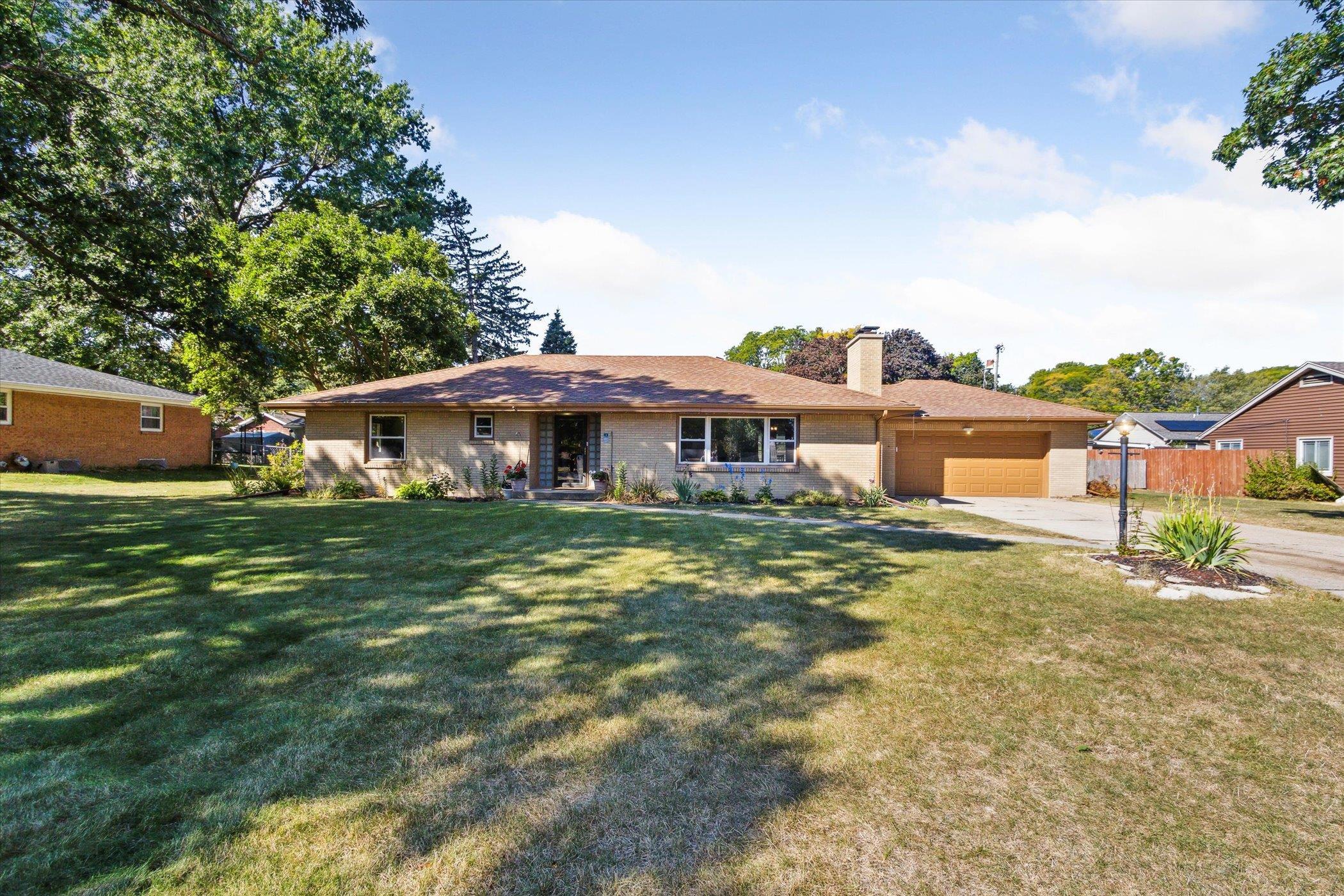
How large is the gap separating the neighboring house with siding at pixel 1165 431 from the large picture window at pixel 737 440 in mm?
31589

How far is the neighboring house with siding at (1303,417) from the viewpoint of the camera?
811 inches

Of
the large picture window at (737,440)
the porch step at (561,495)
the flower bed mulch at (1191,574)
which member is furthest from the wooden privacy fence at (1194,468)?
the porch step at (561,495)

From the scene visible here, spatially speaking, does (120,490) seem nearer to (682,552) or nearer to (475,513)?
(475,513)

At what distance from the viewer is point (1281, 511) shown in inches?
631

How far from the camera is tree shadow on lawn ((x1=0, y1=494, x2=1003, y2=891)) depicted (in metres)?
2.40

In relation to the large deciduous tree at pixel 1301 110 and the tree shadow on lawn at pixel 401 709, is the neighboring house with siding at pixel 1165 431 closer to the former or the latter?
the large deciduous tree at pixel 1301 110

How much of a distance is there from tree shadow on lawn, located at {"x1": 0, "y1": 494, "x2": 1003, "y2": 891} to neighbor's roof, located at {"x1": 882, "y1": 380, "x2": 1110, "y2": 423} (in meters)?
13.4

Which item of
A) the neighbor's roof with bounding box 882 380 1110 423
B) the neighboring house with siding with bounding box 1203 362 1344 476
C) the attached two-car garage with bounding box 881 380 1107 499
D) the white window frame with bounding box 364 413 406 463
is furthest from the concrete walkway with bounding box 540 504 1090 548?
the neighboring house with siding with bounding box 1203 362 1344 476

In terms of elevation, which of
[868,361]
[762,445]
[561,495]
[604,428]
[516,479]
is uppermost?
[868,361]

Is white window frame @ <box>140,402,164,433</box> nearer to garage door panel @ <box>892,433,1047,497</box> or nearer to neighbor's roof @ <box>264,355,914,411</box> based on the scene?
neighbor's roof @ <box>264,355,914,411</box>

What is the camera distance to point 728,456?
15953mm

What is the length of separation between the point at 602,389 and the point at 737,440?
13.6 feet

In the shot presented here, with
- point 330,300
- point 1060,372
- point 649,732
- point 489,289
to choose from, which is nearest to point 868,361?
point 649,732

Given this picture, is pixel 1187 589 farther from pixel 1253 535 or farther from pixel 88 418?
pixel 88 418
